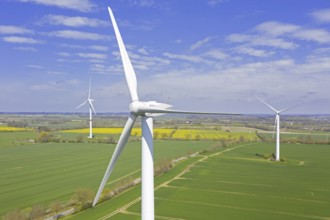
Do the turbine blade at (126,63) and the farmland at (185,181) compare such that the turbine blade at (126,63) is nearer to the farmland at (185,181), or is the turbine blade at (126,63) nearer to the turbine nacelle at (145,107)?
the turbine nacelle at (145,107)

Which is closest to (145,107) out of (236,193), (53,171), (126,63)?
(126,63)

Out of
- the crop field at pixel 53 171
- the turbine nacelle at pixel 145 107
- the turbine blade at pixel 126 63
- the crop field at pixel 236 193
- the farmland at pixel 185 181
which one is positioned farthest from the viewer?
the crop field at pixel 53 171

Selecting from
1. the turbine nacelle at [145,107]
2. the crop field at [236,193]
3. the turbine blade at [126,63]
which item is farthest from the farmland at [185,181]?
the turbine nacelle at [145,107]

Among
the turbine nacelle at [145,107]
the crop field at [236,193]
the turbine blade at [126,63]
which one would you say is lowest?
the crop field at [236,193]

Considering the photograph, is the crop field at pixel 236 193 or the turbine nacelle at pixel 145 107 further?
the crop field at pixel 236 193

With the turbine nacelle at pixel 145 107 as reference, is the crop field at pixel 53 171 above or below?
below

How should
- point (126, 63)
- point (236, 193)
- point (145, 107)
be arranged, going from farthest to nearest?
point (236, 193)
point (126, 63)
point (145, 107)

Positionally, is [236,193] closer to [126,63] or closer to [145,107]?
[126,63]

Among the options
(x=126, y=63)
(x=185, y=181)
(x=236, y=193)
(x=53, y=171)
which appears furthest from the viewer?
(x=53, y=171)
